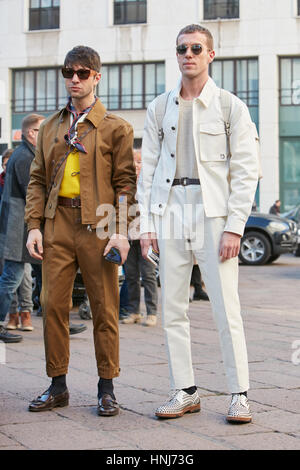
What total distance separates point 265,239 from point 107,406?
44.3 feet

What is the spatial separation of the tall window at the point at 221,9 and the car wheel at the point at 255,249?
19910 millimetres

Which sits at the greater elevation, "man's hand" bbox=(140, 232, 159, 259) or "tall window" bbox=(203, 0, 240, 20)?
"tall window" bbox=(203, 0, 240, 20)

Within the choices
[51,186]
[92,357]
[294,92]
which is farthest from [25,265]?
[294,92]

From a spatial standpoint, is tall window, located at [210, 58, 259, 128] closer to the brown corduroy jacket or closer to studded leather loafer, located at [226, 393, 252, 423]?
the brown corduroy jacket

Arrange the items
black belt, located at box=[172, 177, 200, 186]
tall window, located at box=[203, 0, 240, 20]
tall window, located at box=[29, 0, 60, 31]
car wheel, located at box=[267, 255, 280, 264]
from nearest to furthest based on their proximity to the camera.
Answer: black belt, located at box=[172, 177, 200, 186]
car wheel, located at box=[267, 255, 280, 264]
tall window, located at box=[203, 0, 240, 20]
tall window, located at box=[29, 0, 60, 31]

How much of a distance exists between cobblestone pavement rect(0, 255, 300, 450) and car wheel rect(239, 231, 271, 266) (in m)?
8.92

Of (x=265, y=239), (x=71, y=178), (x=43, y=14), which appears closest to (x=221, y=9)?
(x=43, y=14)

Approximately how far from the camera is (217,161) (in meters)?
4.47

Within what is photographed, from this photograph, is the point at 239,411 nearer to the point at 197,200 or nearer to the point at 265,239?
the point at 197,200

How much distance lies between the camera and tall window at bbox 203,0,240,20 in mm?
35375

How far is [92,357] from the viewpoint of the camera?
6586 mm

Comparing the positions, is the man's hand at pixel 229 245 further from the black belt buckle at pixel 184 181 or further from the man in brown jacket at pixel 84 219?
the man in brown jacket at pixel 84 219

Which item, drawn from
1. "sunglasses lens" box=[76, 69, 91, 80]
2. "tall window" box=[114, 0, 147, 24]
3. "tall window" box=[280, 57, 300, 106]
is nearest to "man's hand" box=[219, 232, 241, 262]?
"sunglasses lens" box=[76, 69, 91, 80]

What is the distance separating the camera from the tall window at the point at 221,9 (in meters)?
35.4
